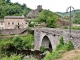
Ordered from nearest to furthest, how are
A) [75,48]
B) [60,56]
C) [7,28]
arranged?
[60,56] < [75,48] < [7,28]

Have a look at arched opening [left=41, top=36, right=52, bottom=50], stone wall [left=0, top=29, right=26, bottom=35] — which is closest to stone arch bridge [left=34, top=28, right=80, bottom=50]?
arched opening [left=41, top=36, right=52, bottom=50]

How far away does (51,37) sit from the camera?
140 feet

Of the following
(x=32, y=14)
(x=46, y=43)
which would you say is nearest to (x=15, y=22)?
(x=46, y=43)

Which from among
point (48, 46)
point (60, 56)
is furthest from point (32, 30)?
point (60, 56)

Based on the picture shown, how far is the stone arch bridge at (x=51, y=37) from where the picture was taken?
97.2 ft

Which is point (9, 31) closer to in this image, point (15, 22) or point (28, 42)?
point (15, 22)

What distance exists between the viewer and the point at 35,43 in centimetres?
5259

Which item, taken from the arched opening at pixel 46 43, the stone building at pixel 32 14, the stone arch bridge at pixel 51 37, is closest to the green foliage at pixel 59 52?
the stone arch bridge at pixel 51 37

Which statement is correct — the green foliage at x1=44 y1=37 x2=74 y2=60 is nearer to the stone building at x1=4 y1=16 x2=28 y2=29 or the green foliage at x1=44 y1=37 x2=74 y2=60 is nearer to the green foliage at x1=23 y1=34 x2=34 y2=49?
the green foliage at x1=23 y1=34 x2=34 y2=49

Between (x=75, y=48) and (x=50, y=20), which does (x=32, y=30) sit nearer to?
(x=50, y=20)

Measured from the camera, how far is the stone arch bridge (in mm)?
29634

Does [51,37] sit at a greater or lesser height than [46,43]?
greater

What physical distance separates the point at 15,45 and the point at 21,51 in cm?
154

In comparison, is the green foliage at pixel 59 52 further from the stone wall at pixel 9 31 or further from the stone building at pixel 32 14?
the stone building at pixel 32 14
